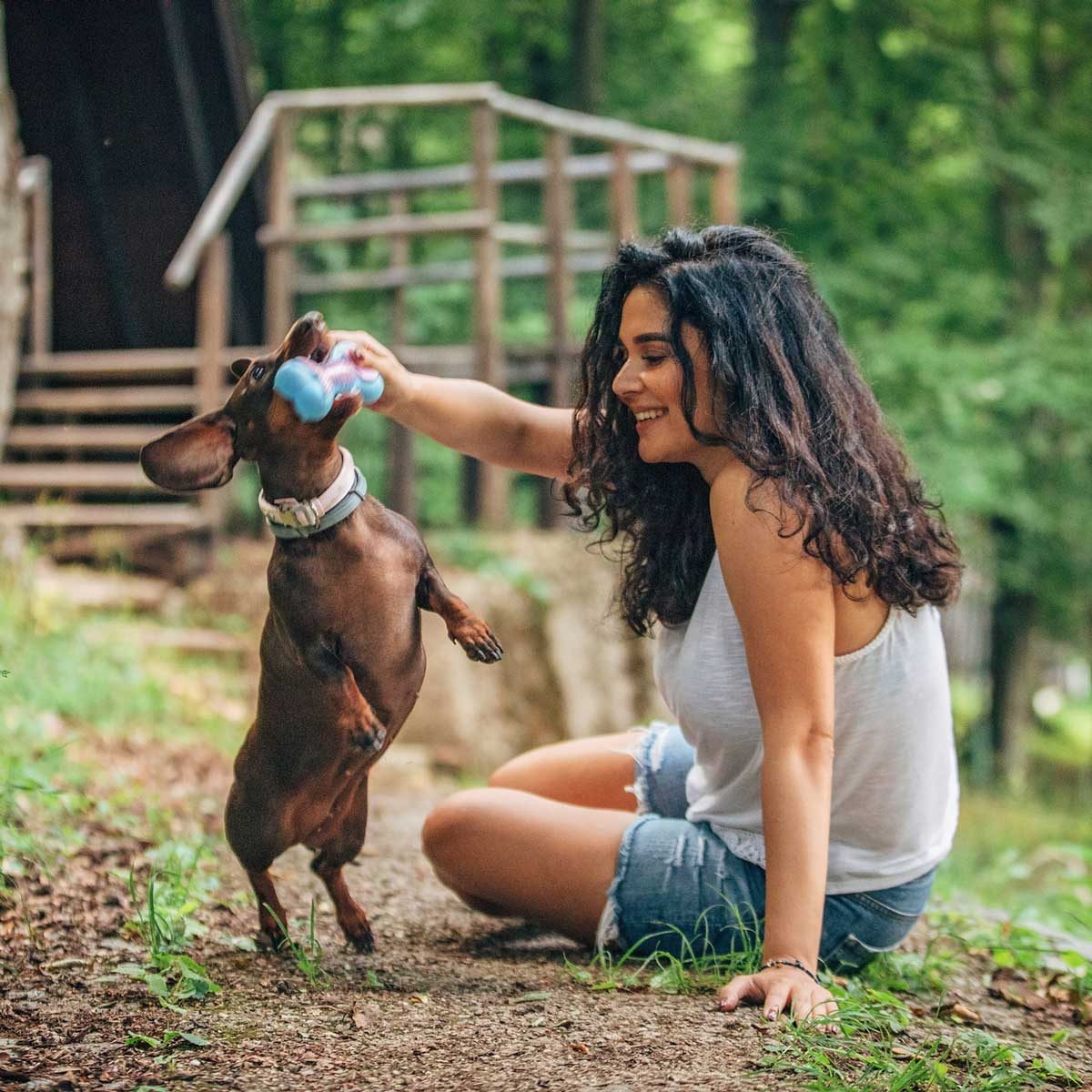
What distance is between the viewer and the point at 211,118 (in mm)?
5633

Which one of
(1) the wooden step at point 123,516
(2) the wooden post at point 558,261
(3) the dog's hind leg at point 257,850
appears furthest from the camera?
(2) the wooden post at point 558,261

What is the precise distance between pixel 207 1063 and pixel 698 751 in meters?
1.12

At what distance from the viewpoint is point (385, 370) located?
239cm

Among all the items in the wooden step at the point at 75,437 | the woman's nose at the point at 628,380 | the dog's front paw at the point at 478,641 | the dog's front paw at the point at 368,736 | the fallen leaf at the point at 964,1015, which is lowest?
the fallen leaf at the point at 964,1015

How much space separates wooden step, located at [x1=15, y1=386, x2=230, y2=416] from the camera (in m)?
6.73

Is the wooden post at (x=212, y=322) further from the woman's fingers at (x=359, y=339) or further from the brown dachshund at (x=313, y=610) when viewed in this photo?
the brown dachshund at (x=313, y=610)

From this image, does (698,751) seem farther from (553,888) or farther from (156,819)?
(156,819)

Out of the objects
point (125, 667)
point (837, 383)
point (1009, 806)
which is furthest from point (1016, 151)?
point (837, 383)

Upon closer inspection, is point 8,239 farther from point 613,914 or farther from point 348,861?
point 613,914

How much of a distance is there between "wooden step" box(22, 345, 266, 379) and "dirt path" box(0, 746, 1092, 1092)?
167 inches

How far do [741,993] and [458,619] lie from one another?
2.55 feet

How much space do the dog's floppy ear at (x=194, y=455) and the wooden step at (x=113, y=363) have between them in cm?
465

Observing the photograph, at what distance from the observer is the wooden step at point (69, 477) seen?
663 cm

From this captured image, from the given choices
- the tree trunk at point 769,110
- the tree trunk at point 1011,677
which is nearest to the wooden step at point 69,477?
the tree trunk at point 769,110
